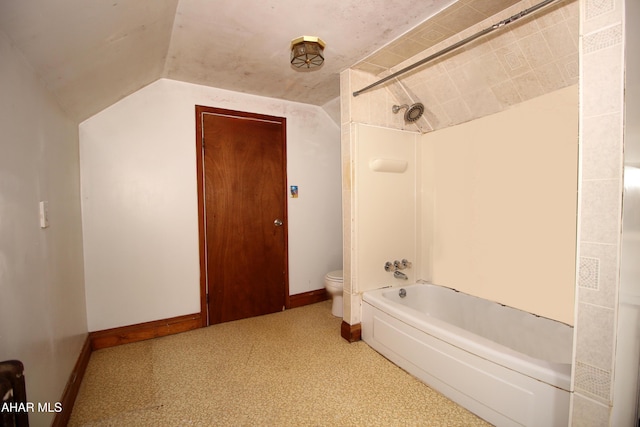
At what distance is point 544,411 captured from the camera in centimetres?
121

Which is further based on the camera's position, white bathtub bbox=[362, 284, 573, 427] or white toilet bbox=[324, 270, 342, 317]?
white toilet bbox=[324, 270, 342, 317]

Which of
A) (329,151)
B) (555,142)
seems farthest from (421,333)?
(329,151)

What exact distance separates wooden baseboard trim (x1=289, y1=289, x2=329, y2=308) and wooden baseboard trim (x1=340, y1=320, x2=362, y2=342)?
85cm

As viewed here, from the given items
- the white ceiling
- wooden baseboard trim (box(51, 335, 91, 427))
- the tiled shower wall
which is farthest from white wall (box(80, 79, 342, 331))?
the tiled shower wall

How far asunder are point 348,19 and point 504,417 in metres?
2.29

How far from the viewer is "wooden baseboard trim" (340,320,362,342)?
2.23m

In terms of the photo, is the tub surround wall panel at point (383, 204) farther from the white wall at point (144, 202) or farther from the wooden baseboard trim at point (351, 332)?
the white wall at point (144, 202)

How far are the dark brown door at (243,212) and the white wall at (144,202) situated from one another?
4.7 inches

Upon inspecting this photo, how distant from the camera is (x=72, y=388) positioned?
5.15 ft

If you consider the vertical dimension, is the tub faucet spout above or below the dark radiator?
below

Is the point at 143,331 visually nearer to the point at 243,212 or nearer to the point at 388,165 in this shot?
the point at 243,212

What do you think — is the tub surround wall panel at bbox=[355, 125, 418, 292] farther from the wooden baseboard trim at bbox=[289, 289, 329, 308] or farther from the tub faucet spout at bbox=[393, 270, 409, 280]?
the wooden baseboard trim at bbox=[289, 289, 329, 308]

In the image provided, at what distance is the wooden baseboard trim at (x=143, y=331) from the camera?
2182 millimetres
